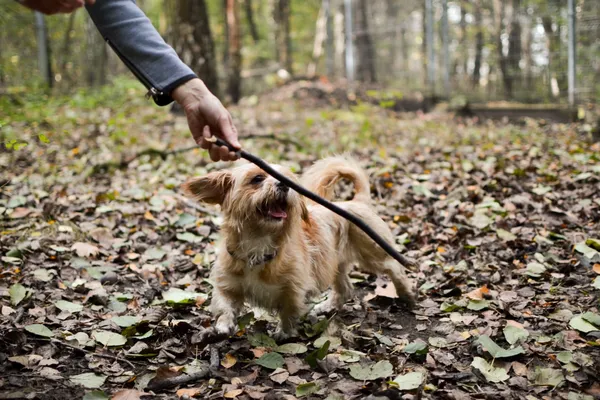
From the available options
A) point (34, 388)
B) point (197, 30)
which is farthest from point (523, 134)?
point (34, 388)

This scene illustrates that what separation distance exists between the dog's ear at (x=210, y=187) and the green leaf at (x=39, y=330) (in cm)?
117

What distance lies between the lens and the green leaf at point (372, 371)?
297 cm

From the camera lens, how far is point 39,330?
3184 millimetres

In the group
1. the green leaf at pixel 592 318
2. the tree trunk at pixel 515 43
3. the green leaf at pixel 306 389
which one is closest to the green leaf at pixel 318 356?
the green leaf at pixel 306 389

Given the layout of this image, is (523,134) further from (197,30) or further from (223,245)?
(223,245)

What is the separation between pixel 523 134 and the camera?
32.9 ft

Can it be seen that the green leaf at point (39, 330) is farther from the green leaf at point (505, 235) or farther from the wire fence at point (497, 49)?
the wire fence at point (497, 49)

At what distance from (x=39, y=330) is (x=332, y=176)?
A: 241 cm

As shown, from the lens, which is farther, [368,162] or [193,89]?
[368,162]

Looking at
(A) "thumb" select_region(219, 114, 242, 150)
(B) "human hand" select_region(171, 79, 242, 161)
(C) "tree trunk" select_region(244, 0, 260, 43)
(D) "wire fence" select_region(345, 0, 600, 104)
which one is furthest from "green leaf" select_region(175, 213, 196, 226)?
(C) "tree trunk" select_region(244, 0, 260, 43)

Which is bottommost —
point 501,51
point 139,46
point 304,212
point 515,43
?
point 304,212

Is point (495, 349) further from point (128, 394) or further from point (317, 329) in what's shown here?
point (128, 394)

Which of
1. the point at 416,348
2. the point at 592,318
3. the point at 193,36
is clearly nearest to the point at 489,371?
the point at 416,348

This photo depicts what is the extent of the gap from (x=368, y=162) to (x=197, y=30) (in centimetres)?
499
